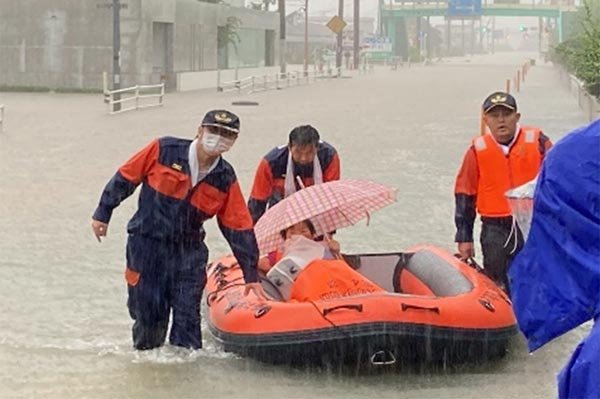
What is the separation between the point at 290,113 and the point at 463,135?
25.7ft

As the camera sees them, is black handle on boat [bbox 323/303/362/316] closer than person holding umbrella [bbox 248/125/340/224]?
Yes

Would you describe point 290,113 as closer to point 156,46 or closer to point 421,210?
point 156,46

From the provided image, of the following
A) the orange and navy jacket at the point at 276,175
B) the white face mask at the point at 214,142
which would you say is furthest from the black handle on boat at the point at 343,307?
the orange and navy jacket at the point at 276,175

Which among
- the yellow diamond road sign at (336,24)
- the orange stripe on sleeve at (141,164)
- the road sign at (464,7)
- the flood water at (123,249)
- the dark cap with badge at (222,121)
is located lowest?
the flood water at (123,249)

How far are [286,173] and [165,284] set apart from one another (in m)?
1.36

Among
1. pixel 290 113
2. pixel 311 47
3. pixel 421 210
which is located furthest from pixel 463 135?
pixel 311 47

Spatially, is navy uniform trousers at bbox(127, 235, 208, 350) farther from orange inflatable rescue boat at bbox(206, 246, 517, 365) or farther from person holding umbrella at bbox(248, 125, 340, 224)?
person holding umbrella at bbox(248, 125, 340, 224)

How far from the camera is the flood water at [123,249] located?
6621 mm

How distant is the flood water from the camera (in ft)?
21.7

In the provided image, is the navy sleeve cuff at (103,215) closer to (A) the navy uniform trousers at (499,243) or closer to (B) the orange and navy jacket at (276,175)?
(B) the orange and navy jacket at (276,175)

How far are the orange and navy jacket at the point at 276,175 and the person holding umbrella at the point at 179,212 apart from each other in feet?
3.54

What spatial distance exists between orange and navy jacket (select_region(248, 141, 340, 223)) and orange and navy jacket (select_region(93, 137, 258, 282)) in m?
1.12

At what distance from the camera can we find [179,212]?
21.1ft

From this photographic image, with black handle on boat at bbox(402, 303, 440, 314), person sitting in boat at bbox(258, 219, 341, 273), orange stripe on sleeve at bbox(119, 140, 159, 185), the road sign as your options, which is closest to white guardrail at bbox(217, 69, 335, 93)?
person sitting in boat at bbox(258, 219, 341, 273)
